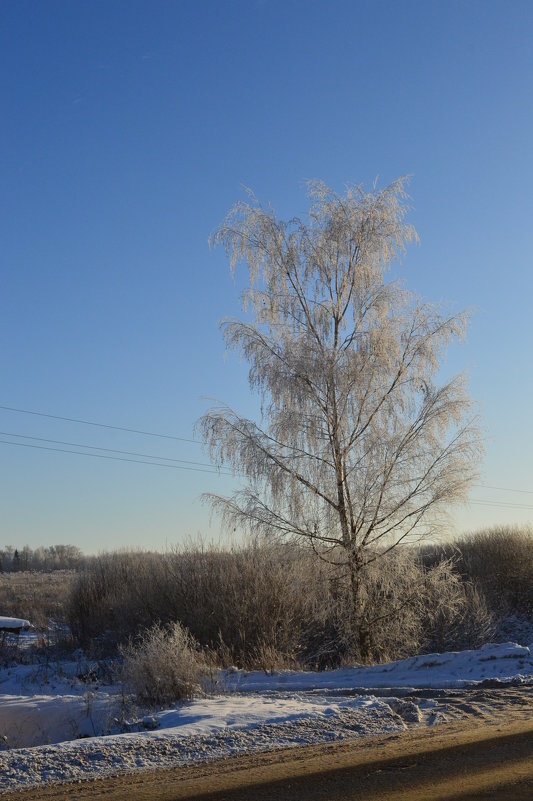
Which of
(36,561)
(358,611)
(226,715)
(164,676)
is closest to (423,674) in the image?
(164,676)

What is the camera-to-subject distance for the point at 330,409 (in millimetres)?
17047

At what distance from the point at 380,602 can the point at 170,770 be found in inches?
463

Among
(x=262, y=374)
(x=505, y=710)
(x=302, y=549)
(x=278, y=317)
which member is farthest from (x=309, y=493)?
(x=505, y=710)

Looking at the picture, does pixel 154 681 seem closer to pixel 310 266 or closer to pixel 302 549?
pixel 302 549

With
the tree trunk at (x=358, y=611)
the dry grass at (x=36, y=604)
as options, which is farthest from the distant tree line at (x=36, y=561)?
the tree trunk at (x=358, y=611)

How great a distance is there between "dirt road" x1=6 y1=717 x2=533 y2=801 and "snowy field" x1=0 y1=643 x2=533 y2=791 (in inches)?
17.8

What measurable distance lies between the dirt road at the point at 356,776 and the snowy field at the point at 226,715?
1.49 ft

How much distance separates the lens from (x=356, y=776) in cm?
515

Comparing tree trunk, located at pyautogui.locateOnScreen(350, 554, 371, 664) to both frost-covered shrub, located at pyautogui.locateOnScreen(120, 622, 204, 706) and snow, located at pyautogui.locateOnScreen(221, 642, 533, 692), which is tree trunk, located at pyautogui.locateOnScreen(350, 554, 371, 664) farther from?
frost-covered shrub, located at pyautogui.locateOnScreen(120, 622, 204, 706)

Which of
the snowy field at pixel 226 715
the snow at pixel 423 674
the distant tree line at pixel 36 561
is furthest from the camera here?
the distant tree line at pixel 36 561

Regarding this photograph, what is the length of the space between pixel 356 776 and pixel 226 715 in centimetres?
285

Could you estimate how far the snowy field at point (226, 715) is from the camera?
612 cm

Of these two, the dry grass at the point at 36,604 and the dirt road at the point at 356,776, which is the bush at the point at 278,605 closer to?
the dry grass at the point at 36,604

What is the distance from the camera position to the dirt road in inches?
184
